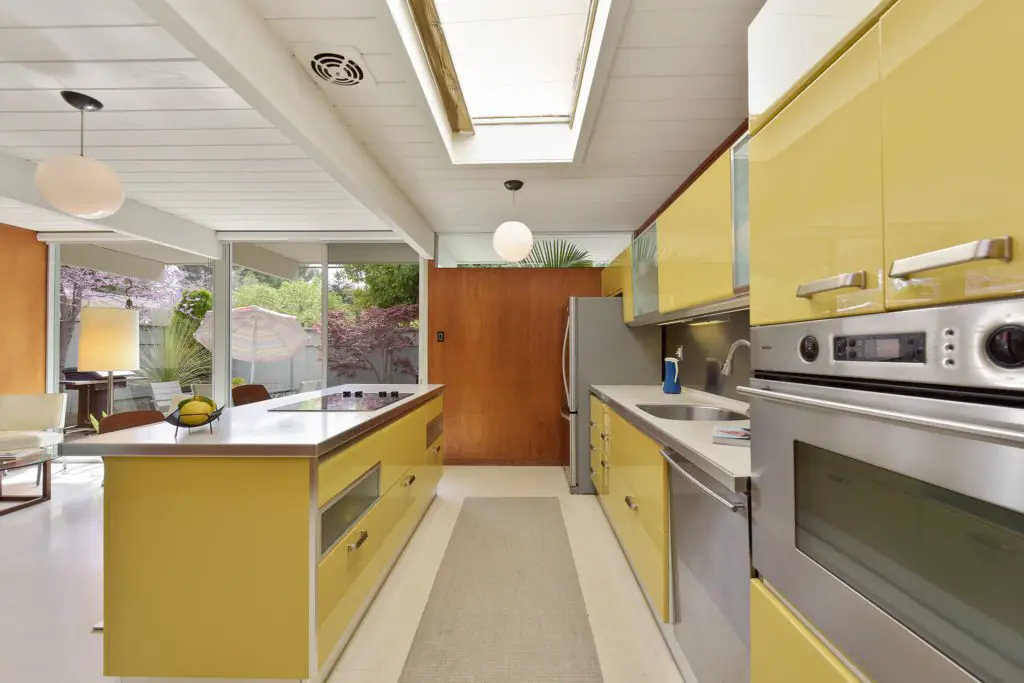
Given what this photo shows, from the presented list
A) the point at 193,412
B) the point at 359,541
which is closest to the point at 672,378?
the point at 359,541

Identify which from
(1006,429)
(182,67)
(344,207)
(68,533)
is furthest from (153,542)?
(344,207)

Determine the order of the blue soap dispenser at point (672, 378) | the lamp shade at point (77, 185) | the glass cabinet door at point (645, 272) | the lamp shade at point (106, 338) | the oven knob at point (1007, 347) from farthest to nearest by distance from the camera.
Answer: the lamp shade at point (106, 338), the blue soap dispenser at point (672, 378), the glass cabinet door at point (645, 272), the lamp shade at point (77, 185), the oven knob at point (1007, 347)

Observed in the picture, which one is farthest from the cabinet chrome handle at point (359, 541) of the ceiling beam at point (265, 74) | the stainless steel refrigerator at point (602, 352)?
the stainless steel refrigerator at point (602, 352)

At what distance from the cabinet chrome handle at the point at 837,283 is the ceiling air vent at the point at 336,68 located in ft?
6.36

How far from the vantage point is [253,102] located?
1.77 metres

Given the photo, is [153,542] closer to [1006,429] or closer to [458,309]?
[1006,429]

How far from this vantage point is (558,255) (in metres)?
5.00

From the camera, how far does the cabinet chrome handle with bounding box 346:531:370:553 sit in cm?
185

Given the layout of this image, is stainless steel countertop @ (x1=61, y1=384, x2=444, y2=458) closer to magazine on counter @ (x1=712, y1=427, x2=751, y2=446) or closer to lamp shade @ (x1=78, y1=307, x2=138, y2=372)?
magazine on counter @ (x1=712, y1=427, x2=751, y2=446)

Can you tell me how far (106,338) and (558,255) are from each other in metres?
4.25

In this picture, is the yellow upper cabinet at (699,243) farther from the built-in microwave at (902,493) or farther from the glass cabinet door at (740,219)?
the built-in microwave at (902,493)

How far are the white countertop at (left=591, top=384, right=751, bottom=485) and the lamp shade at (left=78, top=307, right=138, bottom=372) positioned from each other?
4209 mm

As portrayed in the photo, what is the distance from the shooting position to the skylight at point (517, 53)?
2.03 m

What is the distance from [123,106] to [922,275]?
10.7ft
